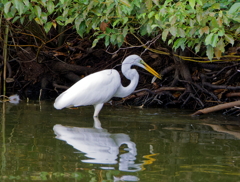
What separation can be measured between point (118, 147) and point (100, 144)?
9.7 inches

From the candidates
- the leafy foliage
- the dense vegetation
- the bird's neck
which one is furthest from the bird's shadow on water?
the bird's neck

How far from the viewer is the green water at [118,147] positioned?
311 centimetres

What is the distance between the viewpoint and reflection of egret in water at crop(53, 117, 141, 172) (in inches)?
136

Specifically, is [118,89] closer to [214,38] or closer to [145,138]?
[145,138]

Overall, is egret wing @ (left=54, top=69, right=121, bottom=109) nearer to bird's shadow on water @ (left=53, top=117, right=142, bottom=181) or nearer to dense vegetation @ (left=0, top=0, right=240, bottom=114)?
dense vegetation @ (left=0, top=0, right=240, bottom=114)

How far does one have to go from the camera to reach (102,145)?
4.17 meters

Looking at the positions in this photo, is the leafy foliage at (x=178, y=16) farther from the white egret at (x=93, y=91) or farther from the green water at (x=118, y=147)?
the green water at (x=118, y=147)

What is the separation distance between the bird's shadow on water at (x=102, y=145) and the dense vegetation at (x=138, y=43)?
1.09m

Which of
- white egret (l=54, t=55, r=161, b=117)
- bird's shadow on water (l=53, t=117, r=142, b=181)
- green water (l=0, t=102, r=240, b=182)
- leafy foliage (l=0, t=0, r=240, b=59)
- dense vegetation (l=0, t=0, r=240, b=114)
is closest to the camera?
green water (l=0, t=102, r=240, b=182)

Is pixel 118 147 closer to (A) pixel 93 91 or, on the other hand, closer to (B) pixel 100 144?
(B) pixel 100 144

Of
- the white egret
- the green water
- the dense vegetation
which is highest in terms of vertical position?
the dense vegetation

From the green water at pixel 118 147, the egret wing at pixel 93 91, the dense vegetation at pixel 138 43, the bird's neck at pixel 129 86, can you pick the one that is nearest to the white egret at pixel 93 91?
the egret wing at pixel 93 91

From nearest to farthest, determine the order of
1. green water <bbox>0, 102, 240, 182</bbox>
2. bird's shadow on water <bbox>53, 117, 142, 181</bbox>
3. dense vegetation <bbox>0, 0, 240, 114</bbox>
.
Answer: green water <bbox>0, 102, 240, 182</bbox> < bird's shadow on water <bbox>53, 117, 142, 181</bbox> < dense vegetation <bbox>0, 0, 240, 114</bbox>

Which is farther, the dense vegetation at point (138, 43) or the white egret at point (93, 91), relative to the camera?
the white egret at point (93, 91)
